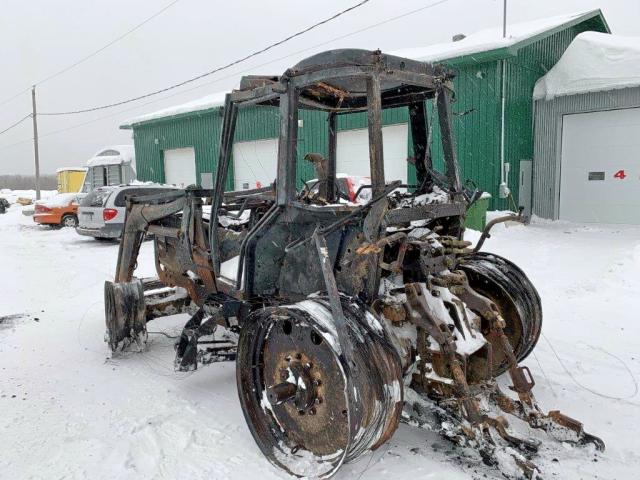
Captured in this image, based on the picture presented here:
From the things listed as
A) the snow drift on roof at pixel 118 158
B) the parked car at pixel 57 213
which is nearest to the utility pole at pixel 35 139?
the snow drift on roof at pixel 118 158

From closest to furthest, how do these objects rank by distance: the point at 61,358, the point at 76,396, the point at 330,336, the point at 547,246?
the point at 330,336 → the point at 76,396 → the point at 61,358 → the point at 547,246

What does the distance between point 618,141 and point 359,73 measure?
11816 millimetres

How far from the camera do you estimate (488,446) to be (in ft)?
10.1

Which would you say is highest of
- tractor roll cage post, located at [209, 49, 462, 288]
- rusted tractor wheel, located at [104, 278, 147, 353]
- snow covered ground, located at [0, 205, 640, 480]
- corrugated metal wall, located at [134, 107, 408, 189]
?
corrugated metal wall, located at [134, 107, 408, 189]

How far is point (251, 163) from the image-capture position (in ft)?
60.4

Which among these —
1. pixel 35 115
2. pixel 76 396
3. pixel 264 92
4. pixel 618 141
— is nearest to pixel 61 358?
pixel 76 396

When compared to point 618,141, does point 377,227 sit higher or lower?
lower

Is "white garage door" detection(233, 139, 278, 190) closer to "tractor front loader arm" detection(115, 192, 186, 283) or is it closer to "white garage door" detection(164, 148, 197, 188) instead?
"white garage door" detection(164, 148, 197, 188)

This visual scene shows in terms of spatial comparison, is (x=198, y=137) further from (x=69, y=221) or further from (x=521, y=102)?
(x=521, y=102)

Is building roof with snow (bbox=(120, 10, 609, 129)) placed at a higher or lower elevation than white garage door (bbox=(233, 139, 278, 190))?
higher

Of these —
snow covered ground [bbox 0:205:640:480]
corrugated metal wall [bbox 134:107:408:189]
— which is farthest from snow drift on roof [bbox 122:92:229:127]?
snow covered ground [bbox 0:205:640:480]

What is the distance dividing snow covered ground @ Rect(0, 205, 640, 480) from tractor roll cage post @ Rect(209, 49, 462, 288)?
1.11 m

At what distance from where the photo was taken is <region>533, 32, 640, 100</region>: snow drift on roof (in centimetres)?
1216

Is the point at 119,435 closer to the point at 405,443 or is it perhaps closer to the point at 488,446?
the point at 405,443
